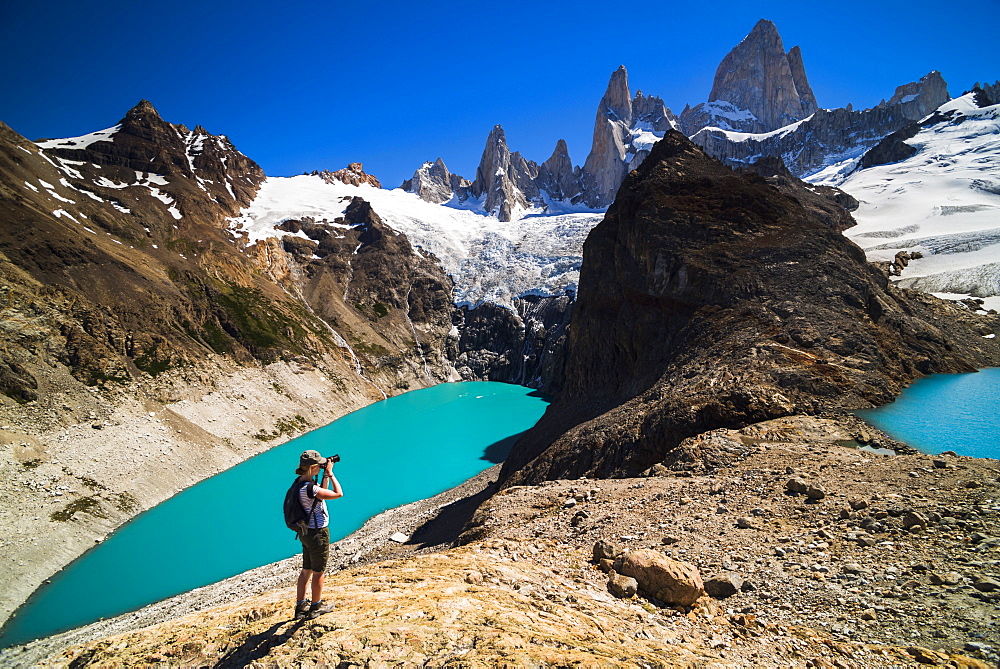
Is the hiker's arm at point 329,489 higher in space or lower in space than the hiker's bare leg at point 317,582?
higher

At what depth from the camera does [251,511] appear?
37844 millimetres

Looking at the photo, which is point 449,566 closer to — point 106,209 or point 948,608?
point 948,608

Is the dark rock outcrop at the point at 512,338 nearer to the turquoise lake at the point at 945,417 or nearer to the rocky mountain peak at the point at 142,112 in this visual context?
the turquoise lake at the point at 945,417

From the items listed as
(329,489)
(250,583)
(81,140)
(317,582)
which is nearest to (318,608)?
(317,582)

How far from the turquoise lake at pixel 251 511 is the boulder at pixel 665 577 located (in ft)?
96.4

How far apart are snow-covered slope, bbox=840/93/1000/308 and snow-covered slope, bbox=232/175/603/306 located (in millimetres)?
64891

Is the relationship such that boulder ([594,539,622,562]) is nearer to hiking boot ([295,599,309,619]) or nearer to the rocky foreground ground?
the rocky foreground ground

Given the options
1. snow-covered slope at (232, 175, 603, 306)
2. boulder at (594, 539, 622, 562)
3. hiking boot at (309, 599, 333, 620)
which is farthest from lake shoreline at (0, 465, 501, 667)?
snow-covered slope at (232, 175, 603, 306)

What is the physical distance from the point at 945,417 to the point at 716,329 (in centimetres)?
894

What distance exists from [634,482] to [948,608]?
26.9 ft

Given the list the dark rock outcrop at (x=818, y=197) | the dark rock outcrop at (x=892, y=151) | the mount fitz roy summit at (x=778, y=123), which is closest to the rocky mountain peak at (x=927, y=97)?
the mount fitz roy summit at (x=778, y=123)

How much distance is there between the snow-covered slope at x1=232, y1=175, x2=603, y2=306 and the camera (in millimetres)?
125562

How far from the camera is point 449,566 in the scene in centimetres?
891

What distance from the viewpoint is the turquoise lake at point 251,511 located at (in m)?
26.3
